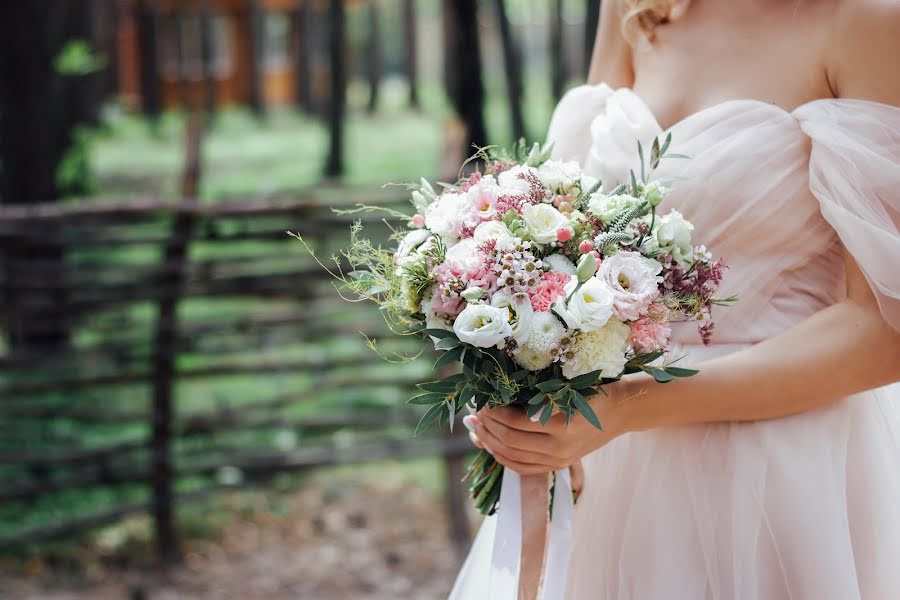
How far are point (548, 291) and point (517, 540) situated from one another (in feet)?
1.78

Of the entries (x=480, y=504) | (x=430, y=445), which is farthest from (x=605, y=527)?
(x=430, y=445)

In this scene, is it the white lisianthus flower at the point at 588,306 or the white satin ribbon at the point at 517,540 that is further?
the white satin ribbon at the point at 517,540

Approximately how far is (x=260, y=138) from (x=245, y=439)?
9145 millimetres

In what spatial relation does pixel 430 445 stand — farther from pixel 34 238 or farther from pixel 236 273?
pixel 34 238

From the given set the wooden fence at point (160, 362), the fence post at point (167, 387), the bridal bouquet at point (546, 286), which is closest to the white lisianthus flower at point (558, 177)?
the bridal bouquet at point (546, 286)

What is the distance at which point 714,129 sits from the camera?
1.76m

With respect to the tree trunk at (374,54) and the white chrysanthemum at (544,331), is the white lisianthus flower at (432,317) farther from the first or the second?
the tree trunk at (374,54)

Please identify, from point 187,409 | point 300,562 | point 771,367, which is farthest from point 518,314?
point 187,409

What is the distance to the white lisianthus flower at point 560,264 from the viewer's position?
158cm

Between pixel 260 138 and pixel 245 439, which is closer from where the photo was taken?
pixel 245 439

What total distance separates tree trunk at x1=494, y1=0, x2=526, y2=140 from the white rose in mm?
7057

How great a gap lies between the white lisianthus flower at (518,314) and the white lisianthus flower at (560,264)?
10 centimetres

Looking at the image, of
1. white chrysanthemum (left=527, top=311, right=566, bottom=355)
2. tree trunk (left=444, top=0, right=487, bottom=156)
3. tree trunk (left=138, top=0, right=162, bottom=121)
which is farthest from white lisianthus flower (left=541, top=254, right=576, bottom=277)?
tree trunk (left=138, top=0, right=162, bottom=121)

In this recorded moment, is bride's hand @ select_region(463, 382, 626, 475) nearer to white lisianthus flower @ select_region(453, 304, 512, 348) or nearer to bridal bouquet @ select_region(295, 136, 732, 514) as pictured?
bridal bouquet @ select_region(295, 136, 732, 514)
